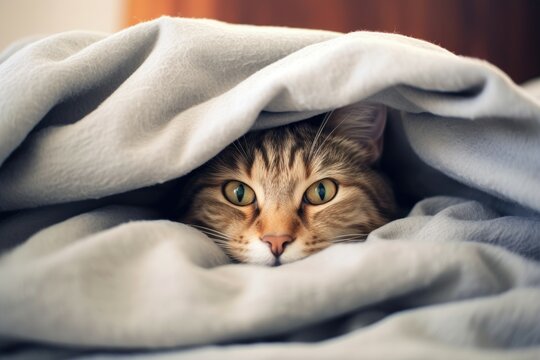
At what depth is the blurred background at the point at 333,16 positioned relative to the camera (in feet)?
6.11

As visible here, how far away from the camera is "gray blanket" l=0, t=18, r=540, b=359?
0.53 metres

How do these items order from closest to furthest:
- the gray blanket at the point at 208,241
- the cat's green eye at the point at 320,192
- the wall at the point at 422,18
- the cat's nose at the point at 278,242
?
the gray blanket at the point at 208,241 < the cat's nose at the point at 278,242 < the cat's green eye at the point at 320,192 < the wall at the point at 422,18

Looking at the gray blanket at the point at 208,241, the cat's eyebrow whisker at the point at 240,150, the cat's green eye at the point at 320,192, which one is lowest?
the cat's green eye at the point at 320,192

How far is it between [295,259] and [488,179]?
401 mm

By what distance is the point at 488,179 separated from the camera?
2.39ft

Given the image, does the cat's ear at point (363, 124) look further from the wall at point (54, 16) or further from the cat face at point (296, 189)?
the wall at point (54, 16)

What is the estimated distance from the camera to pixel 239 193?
1100mm

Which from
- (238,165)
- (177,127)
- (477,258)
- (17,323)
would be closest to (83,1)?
(238,165)

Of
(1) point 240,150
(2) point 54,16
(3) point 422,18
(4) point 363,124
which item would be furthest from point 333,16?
(2) point 54,16

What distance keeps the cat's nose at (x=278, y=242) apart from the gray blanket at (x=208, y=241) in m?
0.15

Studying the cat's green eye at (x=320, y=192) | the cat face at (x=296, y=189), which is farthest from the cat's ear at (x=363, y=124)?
the cat's green eye at (x=320, y=192)

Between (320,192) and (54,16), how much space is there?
1.61 meters

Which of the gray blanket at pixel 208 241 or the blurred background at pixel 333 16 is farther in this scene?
the blurred background at pixel 333 16

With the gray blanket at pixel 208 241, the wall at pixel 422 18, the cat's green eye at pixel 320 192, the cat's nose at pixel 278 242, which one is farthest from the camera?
the wall at pixel 422 18
